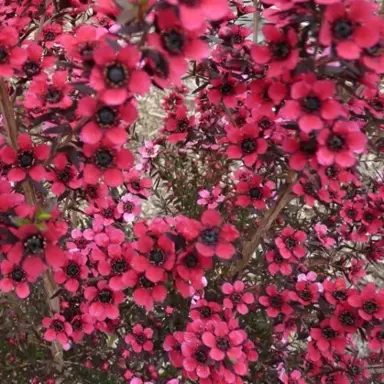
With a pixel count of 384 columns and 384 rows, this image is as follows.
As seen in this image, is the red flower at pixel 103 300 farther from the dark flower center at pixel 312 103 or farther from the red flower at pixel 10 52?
the dark flower center at pixel 312 103

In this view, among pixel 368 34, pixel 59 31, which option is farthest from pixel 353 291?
pixel 59 31

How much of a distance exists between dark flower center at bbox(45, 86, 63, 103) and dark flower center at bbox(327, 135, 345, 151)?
95cm

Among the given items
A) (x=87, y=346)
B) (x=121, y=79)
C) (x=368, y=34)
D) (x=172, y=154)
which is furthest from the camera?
(x=172, y=154)

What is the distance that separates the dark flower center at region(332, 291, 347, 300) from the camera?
2.21 m

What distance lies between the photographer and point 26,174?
5.51ft

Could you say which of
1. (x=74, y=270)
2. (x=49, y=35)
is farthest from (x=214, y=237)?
(x=49, y=35)

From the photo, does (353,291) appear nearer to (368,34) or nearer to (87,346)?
(368,34)

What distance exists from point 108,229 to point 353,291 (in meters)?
1.12

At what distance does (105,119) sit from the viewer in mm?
1366

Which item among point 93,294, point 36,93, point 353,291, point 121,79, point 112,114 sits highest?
point 121,79

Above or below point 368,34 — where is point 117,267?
below

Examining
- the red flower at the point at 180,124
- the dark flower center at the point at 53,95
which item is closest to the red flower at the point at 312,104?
the dark flower center at the point at 53,95

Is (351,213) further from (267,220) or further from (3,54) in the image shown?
(3,54)

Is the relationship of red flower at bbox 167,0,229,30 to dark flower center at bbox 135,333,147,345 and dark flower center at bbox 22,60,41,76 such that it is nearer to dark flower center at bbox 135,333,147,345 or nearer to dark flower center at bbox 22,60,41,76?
dark flower center at bbox 22,60,41,76
